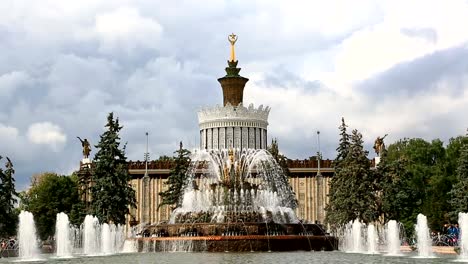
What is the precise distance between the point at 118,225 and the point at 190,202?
337 inches

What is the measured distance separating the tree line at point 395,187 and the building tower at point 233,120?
46.9ft

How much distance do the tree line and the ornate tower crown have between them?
16.3 metres

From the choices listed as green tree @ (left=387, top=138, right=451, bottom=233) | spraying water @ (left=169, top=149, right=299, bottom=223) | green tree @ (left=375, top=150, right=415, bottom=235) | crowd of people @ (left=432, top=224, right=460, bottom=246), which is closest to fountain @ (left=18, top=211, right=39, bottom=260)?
spraying water @ (left=169, top=149, right=299, bottom=223)

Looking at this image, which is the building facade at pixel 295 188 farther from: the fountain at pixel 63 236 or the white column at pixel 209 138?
the fountain at pixel 63 236

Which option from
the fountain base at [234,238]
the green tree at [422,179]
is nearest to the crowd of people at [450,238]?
the green tree at [422,179]

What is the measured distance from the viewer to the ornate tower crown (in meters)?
65.2

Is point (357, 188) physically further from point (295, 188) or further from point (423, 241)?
point (295, 188)

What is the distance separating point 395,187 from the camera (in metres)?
48.7

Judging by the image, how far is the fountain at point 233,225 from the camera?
89.0 feet

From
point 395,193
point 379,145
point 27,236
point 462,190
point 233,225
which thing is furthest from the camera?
point 379,145

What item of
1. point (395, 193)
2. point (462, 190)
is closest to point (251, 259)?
point (462, 190)

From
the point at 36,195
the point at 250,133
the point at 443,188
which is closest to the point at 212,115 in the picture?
the point at 250,133

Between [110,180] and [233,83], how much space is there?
28.1 meters

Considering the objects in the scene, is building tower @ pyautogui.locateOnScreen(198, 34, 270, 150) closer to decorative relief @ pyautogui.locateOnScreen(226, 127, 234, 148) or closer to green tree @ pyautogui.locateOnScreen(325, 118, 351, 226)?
decorative relief @ pyautogui.locateOnScreen(226, 127, 234, 148)
